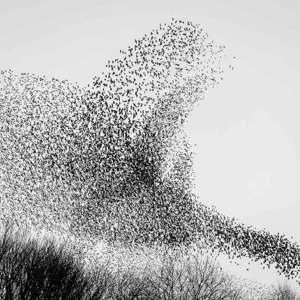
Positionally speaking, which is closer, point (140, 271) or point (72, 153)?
point (140, 271)

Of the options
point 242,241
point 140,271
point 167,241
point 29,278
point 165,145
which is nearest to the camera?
point 29,278

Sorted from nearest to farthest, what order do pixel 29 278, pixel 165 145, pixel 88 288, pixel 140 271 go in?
pixel 29 278, pixel 88 288, pixel 140 271, pixel 165 145

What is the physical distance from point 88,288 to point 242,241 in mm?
24694

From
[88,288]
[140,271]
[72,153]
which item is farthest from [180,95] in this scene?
[88,288]

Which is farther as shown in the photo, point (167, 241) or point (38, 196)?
point (167, 241)

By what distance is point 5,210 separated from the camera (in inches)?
1238

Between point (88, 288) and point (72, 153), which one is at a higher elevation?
point (72, 153)

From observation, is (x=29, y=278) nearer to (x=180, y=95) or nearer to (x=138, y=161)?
(x=138, y=161)

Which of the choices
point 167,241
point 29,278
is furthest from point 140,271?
point 29,278

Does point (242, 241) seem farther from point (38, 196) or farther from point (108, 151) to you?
point (38, 196)

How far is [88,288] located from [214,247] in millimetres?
19739

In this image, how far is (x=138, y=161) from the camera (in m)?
37.8

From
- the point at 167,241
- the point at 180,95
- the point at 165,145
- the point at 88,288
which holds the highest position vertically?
the point at 180,95

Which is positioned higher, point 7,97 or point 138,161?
point 7,97
